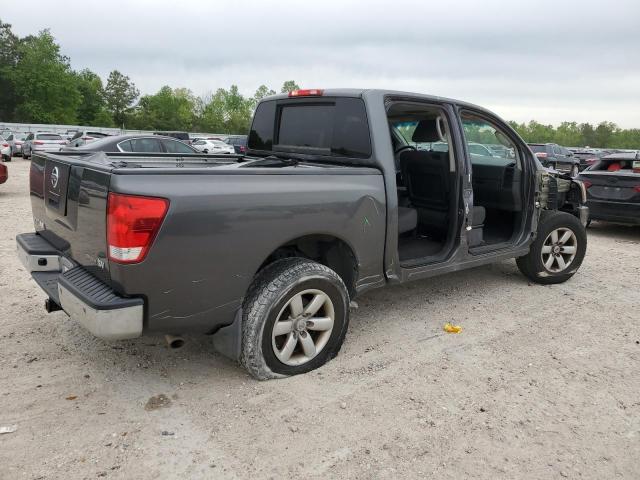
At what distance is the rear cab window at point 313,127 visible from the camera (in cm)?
391

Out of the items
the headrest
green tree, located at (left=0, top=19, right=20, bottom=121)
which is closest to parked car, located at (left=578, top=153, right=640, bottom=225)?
the headrest

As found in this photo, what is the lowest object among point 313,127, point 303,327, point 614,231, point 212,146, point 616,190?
point 303,327

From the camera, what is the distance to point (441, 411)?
311cm

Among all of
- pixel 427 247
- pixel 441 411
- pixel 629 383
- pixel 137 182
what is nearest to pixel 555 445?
pixel 441 411

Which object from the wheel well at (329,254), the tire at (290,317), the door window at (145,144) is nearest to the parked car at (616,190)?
the wheel well at (329,254)

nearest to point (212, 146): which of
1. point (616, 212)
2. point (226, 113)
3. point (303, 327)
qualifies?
point (616, 212)

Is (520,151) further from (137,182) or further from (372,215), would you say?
(137,182)

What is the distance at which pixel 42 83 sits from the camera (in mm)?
62094

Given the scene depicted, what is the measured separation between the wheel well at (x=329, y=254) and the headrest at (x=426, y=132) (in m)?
1.63

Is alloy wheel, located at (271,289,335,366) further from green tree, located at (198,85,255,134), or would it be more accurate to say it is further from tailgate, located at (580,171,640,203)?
green tree, located at (198,85,255,134)

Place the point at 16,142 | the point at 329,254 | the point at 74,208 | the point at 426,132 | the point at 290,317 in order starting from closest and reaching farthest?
the point at 74,208 → the point at 290,317 → the point at 329,254 → the point at 426,132 → the point at 16,142

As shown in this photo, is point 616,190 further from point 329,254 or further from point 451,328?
point 329,254

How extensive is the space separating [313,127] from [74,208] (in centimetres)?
201

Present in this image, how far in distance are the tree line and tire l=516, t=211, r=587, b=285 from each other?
47117 mm
